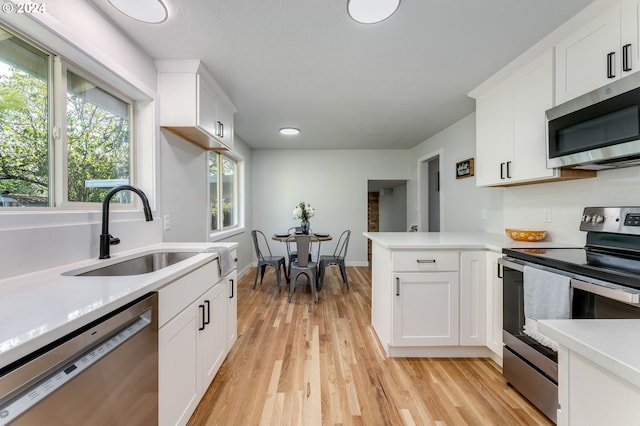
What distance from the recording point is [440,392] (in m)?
1.67

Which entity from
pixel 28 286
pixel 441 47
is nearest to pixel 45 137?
pixel 28 286

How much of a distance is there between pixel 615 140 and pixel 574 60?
2.06ft

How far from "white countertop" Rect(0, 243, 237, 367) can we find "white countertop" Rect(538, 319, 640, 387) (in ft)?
4.02

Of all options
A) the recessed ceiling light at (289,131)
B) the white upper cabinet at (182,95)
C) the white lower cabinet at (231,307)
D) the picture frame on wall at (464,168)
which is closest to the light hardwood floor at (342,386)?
the white lower cabinet at (231,307)

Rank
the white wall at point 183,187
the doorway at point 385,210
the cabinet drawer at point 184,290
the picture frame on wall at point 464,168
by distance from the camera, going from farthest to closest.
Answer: the doorway at point 385,210
the picture frame on wall at point 464,168
the white wall at point 183,187
the cabinet drawer at point 184,290

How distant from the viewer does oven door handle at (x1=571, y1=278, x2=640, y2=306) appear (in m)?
1.00

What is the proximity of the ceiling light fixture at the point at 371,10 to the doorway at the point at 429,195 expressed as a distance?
347cm

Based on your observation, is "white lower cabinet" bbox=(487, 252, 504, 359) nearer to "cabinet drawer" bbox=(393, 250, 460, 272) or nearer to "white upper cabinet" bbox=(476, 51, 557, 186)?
"cabinet drawer" bbox=(393, 250, 460, 272)

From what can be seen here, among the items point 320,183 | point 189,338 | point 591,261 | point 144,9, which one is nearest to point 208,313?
point 189,338

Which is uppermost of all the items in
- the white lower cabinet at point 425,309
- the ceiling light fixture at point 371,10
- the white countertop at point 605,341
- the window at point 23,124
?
the ceiling light fixture at point 371,10

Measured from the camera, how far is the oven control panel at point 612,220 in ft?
4.66

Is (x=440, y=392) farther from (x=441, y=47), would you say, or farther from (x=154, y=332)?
(x=441, y=47)

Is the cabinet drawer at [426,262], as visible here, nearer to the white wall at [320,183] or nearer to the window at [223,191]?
the window at [223,191]

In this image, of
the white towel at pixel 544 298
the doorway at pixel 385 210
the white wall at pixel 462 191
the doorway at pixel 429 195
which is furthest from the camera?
the doorway at pixel 385 210
